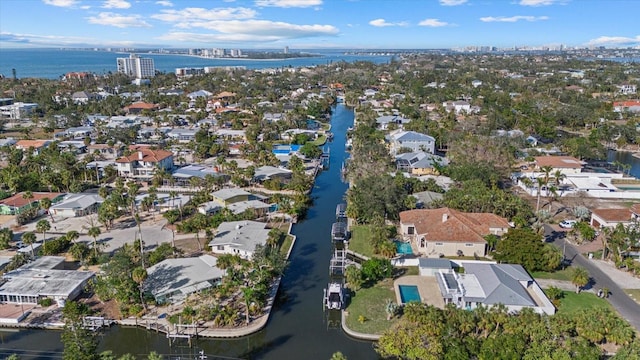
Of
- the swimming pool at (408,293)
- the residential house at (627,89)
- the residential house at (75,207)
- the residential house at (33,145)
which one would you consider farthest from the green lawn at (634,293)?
the residential house at (627,89)

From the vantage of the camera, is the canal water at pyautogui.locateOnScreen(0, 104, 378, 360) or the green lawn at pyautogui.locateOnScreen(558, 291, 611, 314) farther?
the green lawn at pyautogui.locateOnScreen(558, 291, 611, 314)

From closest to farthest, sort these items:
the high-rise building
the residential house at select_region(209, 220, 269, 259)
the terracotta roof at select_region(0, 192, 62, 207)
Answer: the residential house at select_region(209, 220, 269, 259), the terracotta roof at select_region(0, 192, 62, 207), the high-rise building

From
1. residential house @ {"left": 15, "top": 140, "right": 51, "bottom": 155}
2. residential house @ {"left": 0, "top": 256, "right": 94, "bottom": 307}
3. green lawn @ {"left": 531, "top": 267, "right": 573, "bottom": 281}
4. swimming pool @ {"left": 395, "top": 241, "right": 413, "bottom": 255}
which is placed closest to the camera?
residential house @ {"left": 0, "top": 256, "right": 94, "bottom": 307}

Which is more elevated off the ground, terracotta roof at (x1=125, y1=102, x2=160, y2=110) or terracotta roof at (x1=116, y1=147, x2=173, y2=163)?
terracotta roof at (x1=125, y1=102, x2=160, y2=110)

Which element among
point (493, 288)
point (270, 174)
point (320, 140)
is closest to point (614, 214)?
point (493, 288)

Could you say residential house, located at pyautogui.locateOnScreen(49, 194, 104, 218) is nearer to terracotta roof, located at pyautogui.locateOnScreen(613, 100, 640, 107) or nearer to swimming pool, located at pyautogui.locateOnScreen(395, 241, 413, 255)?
swimming pool, located at pyautogui.locateOnScreen(395, 241, 413, 255)

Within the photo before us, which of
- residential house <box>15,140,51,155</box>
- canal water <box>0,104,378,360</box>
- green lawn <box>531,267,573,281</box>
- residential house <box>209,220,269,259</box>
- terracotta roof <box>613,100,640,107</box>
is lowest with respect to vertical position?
canal water <box>0,104,378,360</box>

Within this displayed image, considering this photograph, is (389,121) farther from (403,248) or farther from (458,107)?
(403,248)

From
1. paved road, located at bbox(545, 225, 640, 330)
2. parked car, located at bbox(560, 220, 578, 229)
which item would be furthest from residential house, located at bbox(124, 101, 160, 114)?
paved road, located at bbox(545, 225, 640, 330)
